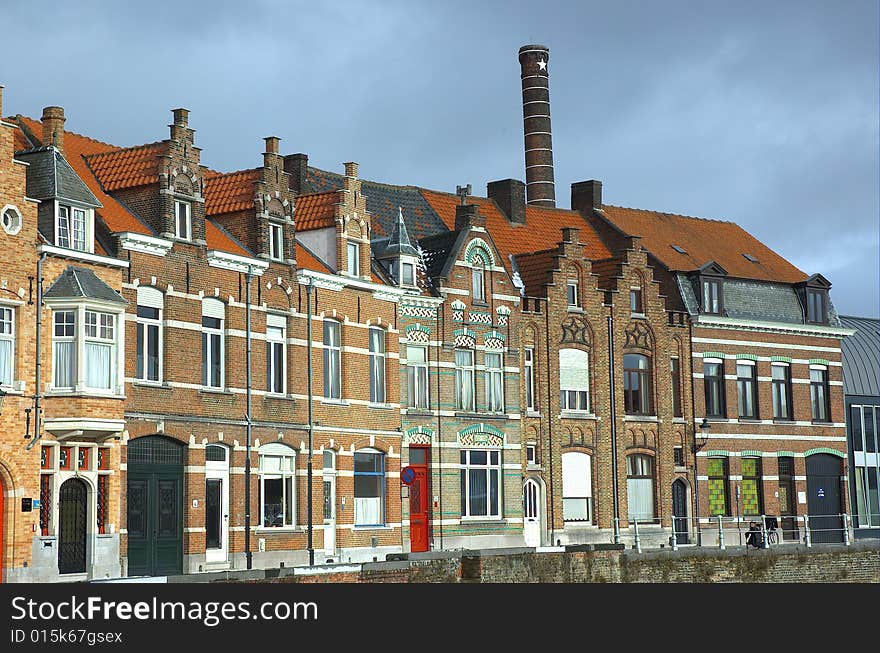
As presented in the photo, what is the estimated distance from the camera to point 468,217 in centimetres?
4838

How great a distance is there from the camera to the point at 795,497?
56.8 m

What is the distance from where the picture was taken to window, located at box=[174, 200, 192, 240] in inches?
1502

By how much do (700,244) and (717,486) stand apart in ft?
32.6

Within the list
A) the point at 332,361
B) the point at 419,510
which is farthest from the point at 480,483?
the point at 332,361

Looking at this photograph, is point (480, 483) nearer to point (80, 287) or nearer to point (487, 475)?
point (487, 475)

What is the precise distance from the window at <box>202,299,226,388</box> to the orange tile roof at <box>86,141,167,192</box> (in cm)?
336

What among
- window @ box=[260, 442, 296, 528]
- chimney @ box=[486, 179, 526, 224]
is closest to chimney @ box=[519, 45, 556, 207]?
chimney @ box=[486, 179, 526, 224]

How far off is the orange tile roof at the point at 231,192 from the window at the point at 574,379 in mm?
13881

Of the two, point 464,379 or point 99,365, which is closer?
point 99,365

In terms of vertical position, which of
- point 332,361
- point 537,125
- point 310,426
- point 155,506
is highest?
point 537,125

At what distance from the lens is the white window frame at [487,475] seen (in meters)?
47.3

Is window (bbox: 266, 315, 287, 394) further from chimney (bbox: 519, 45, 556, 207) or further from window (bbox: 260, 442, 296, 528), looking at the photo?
chimney (bbox: 519, 45, 556, 207)
